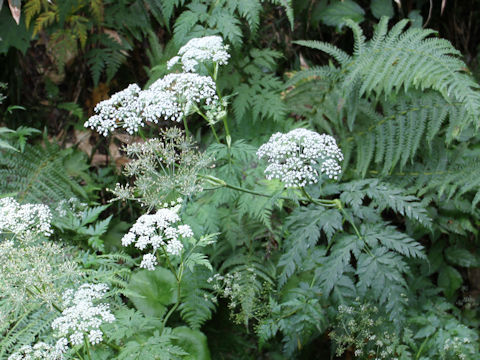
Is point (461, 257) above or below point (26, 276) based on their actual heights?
below

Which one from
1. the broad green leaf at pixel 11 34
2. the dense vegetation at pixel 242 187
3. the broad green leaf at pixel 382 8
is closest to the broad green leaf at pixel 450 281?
the dense vegetation at pixel 242 187

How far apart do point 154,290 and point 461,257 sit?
196 cm

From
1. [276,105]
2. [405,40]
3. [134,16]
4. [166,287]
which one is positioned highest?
[134,16]

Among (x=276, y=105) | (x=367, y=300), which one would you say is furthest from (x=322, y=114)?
(x=367, y=300)

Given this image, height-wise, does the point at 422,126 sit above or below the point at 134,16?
below

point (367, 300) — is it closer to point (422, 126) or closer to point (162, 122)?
point (422, 126)

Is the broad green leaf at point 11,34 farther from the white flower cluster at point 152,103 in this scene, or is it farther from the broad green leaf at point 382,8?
the broad green leaf at point 382,8

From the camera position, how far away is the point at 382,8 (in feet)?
12.0

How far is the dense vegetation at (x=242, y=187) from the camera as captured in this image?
6.77 feet

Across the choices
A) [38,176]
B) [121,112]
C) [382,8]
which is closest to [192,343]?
[121,112]

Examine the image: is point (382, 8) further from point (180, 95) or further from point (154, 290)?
point (154, 290)

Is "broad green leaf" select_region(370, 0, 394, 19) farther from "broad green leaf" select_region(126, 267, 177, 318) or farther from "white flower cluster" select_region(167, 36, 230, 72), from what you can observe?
"broad green leaf" select_region(126, 267, 177, 318)

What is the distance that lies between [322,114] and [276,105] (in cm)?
37

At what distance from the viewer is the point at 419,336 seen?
95.0 inches
